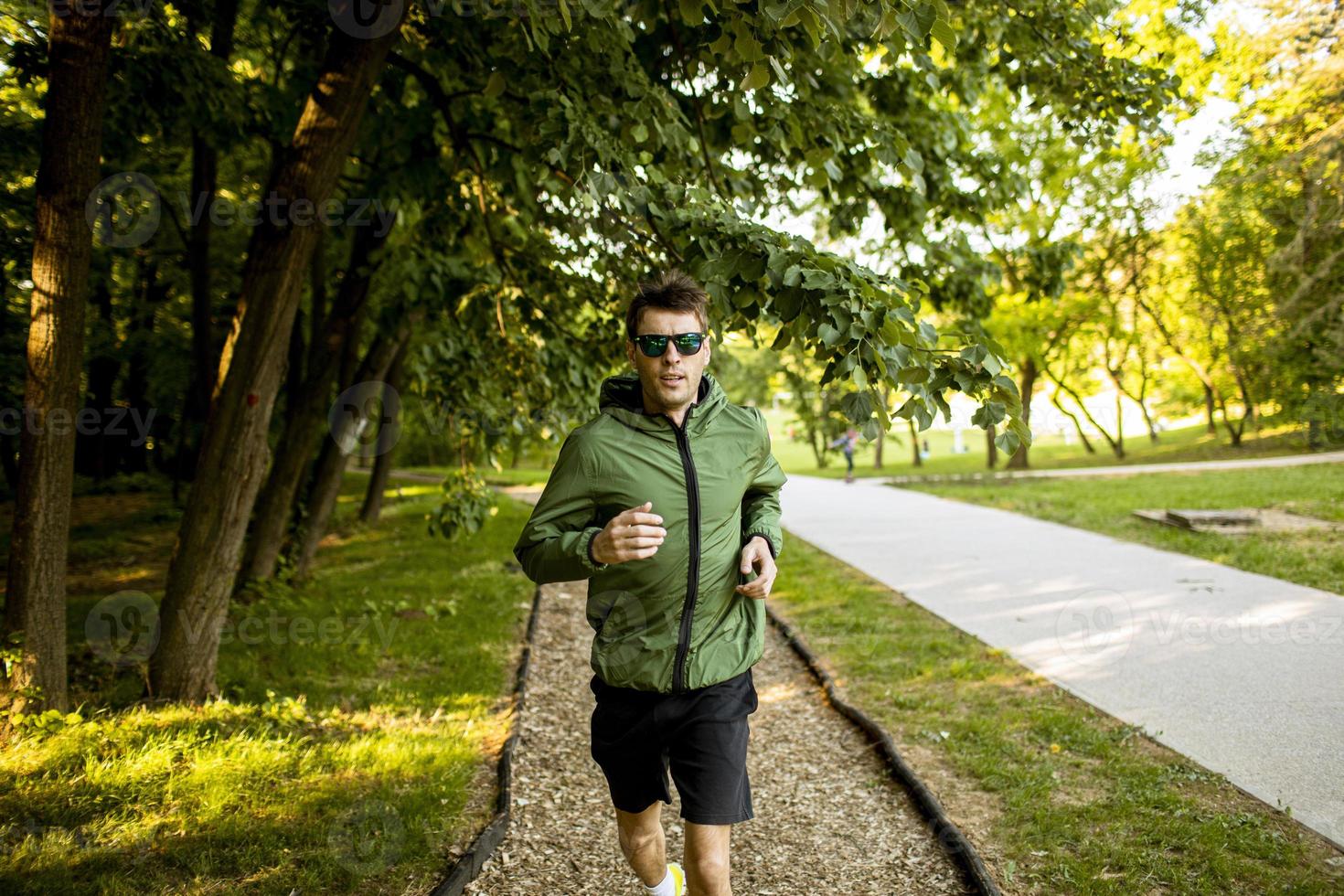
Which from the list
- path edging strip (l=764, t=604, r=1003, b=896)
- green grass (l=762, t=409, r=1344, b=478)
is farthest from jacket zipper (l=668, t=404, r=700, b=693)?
green grass (l=762, t=409, r=1344, b=478)

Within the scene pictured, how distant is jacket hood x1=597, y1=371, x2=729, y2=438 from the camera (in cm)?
291

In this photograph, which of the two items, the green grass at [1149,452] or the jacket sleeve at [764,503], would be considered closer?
the jacket sleeve at [764,503]

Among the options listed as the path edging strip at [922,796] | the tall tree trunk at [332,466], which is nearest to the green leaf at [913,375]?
the path edging strip at [922,796]

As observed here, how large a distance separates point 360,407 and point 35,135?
4.21 metres

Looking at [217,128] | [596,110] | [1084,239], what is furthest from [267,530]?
[1084,239]

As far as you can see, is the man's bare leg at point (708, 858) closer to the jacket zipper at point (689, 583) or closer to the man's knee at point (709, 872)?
the man's knee at point (709, 872)

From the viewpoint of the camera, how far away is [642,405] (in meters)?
3.04

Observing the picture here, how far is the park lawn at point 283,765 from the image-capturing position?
3.59m

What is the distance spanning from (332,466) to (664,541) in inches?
340

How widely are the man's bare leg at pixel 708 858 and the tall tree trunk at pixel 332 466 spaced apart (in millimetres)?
7784

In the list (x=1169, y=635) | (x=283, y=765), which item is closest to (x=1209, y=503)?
(x=1169, y=635)

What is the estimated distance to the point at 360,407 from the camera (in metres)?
10.4

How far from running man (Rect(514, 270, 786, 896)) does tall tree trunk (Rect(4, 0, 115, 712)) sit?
133 inches

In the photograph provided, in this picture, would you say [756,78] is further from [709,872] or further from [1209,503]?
[1209,503]
